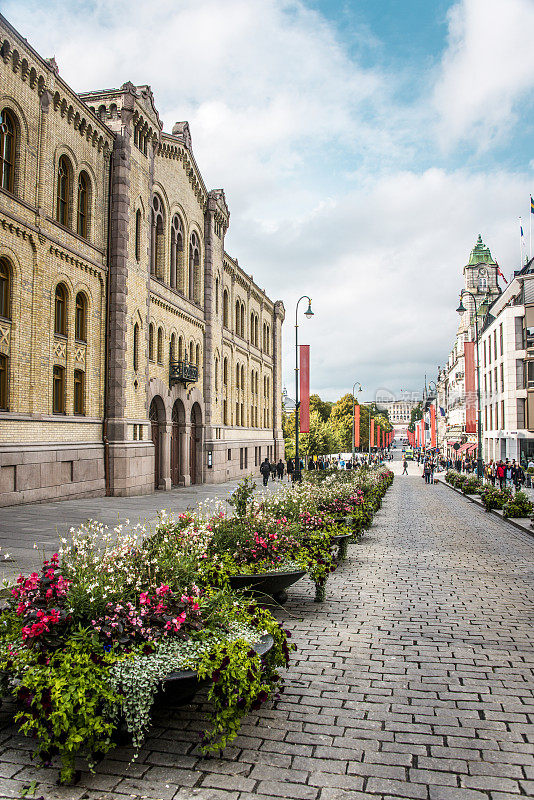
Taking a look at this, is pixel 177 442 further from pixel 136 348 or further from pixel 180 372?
pixel 136 348

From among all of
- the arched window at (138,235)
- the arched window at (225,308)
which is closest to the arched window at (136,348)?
the arched window at (138,235)

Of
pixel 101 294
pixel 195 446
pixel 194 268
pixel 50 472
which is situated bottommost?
pixel 50 472

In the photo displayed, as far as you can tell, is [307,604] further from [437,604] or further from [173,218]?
[173,218]

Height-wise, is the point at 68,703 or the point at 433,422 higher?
the point at 433,422

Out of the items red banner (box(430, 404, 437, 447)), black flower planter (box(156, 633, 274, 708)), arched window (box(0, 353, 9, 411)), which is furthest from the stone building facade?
red banner (box(430, 404, 437, 447))

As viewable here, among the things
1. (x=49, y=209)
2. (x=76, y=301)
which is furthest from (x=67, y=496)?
(x=49, y=209)

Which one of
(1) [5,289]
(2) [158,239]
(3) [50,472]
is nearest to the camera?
(1) [5,289]

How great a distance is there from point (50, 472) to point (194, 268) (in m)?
18.5

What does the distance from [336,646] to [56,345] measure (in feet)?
55.4

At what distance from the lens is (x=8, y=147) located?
61.3 ft

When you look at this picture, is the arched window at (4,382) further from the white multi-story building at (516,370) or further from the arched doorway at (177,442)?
the white multi-story building at (516,370)

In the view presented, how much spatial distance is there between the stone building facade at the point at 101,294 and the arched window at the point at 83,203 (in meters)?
0.05

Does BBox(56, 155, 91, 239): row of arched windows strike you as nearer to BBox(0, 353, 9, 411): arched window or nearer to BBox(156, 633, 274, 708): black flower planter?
Answer: BBox(0, 353, 9, 411): arched window

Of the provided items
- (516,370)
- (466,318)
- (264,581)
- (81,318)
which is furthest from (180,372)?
(466,318)
